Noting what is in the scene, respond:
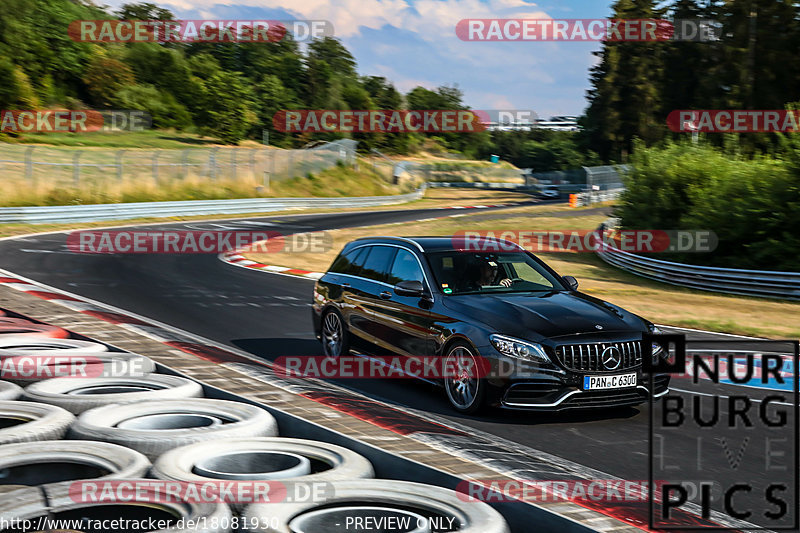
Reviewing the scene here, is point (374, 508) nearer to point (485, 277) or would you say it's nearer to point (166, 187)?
point (485, 277)

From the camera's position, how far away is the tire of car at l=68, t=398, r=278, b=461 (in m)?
5.39

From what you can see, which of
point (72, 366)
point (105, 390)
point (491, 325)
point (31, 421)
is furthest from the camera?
point (491, 325)

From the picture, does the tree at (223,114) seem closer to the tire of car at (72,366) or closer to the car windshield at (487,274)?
the car windshield at (487,274)

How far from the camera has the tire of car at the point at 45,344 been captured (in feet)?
27.3

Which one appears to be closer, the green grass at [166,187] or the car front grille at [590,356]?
the car front grille at [590,356]

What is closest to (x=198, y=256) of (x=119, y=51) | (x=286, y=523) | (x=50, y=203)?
(x=50, y=203)

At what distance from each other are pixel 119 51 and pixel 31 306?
89417 mm

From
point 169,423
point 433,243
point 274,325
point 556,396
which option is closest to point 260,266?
point 274,325

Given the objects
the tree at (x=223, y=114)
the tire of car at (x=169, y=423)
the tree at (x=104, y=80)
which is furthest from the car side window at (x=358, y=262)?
the tree at (x=104, y=80)

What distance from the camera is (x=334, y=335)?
1052 centimetres

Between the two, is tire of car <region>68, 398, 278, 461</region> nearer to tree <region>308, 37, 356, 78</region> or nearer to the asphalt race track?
the asphalt race track

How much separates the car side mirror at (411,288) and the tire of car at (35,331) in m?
3.63

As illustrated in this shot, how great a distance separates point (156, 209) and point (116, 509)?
A: 121 feet

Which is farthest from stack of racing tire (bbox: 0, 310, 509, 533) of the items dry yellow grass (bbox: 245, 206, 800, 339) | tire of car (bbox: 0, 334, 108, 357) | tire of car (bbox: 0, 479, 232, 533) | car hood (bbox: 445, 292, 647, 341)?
dry yellow grass (bbox: 245, 206, 800, 339)
